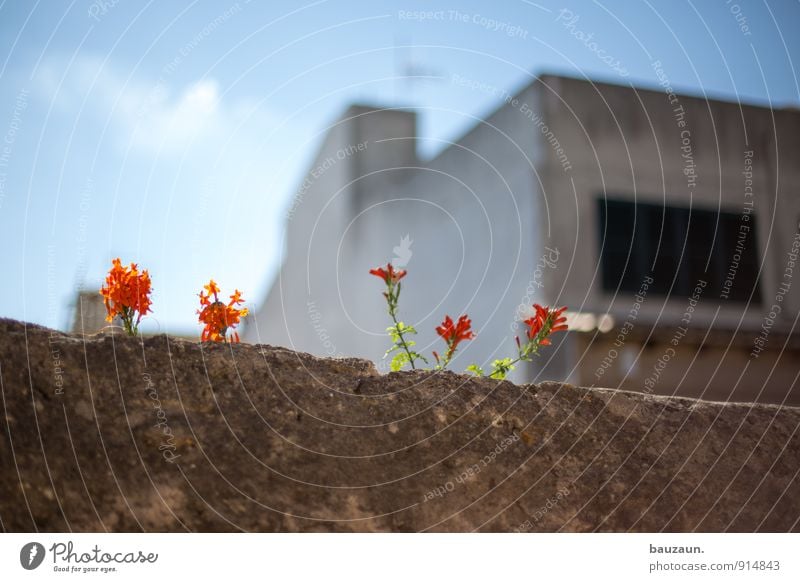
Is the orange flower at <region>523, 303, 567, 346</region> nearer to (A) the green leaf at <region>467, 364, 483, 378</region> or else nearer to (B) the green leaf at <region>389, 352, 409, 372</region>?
(A) the green leaf at <region>467, 364, 483, 378</region>

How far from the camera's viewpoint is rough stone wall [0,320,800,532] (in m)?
2.72

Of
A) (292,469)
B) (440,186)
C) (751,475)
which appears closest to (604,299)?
(440,186)

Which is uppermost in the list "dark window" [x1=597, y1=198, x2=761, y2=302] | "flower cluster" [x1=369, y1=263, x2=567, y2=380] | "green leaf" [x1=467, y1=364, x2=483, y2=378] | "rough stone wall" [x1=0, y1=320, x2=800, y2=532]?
"dark window" [x1=597, y1=198, x2=761, y2=302]

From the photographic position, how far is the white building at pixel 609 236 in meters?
12.2

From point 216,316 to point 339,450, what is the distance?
68 centimetres

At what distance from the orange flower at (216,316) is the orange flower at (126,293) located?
0.80ft

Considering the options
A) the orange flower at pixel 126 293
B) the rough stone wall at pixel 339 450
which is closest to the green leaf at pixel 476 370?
the rough stone wall at pixel 339 450

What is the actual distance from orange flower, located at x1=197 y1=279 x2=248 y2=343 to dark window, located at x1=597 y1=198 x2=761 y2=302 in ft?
30.8

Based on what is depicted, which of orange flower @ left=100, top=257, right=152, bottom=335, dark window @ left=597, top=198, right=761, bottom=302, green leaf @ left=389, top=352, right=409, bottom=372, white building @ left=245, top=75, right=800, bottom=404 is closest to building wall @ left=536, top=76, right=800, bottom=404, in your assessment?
white building @ left=245, top=75, right=800, bottom=404

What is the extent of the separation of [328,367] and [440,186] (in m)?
10.9

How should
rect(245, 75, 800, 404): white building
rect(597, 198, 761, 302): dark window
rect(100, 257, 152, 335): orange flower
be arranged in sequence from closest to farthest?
rect(100, 257, 152, 335): orange flower → rect(245, 75, 800, 404): white building → rect(597, 198, 761, 302): dark window

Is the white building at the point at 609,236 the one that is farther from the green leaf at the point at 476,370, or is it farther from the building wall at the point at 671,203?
the green leaf at the point at 476,370

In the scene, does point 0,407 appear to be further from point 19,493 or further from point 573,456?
point 573,456

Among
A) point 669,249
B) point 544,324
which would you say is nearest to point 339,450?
point 544,324
